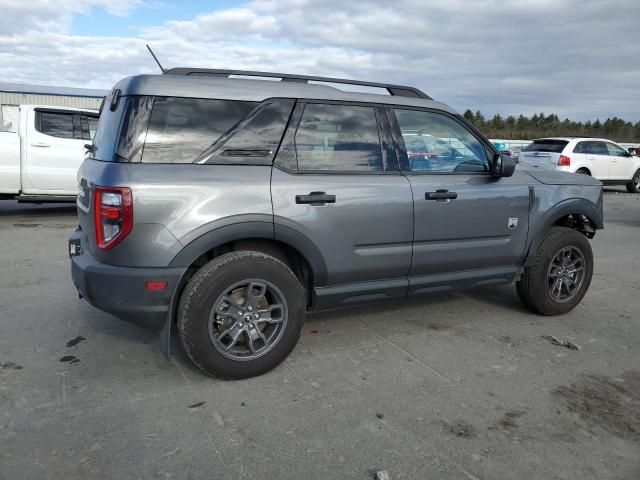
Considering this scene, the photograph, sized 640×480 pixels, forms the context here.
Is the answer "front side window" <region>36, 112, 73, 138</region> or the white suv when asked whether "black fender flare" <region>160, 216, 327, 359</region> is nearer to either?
"front side window" <region>36, 112, 73, 138</region>

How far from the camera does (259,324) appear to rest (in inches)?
137

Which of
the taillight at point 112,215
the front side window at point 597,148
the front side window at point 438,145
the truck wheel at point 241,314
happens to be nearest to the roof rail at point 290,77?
the front side window at point 438,145

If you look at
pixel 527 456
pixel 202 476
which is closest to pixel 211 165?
pixel 202 476

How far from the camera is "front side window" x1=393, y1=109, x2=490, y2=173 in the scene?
401cm

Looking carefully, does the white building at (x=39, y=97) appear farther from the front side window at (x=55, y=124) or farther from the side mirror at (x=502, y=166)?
the side mirror at (x=502, y=166)

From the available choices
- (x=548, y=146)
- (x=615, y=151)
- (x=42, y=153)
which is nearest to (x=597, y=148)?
(x=615, y=151)

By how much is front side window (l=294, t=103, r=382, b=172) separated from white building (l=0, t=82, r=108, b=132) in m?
32.3

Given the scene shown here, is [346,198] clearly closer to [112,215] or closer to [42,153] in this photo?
[112,215]

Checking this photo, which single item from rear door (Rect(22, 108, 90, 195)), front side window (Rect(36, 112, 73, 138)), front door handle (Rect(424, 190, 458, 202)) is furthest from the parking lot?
front side window (Rect(36, 112, 73, 138))

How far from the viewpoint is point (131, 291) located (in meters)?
3.09

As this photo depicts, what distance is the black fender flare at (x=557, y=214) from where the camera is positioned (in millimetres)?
4504

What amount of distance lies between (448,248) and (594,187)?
1.77 m

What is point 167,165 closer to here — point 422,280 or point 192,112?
point 192,112

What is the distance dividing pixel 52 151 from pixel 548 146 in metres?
13.0
